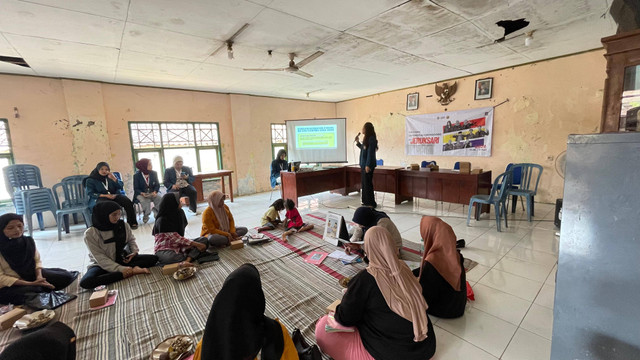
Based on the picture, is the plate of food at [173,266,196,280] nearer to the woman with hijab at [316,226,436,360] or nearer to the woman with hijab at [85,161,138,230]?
the woman with hijab at [316,226,436,360]

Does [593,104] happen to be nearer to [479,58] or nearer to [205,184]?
[479,58]

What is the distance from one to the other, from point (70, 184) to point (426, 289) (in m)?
6.01

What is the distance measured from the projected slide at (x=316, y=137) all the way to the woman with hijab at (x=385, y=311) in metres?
5.29

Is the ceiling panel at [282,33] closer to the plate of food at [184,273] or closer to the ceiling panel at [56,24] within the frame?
the ceiling panel at [56,24]

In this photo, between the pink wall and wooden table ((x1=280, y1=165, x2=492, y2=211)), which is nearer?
the pink wall

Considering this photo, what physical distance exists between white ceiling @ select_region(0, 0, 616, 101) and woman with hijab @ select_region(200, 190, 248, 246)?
2056 mm

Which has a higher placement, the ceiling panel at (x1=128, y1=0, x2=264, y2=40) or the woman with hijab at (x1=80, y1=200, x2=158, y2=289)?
the ceiling panel at (x1=128, y1=0, x2=264, y2=40)

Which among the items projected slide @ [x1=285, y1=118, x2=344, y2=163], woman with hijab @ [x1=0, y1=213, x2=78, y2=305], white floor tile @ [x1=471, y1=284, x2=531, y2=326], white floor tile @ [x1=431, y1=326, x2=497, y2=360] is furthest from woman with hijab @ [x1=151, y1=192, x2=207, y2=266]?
projected slide @ [x1=285, y1=118, x2=344, y2=163]

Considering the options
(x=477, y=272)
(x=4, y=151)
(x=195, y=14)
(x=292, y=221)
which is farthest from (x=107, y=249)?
(x=4, y=151)

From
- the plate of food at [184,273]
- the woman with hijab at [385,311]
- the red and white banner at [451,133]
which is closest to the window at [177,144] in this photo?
the plate of food at [184,273]

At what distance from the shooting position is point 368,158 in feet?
16.6

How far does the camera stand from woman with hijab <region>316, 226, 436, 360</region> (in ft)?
4.46

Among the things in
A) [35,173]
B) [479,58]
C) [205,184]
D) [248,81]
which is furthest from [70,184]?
[479,58]

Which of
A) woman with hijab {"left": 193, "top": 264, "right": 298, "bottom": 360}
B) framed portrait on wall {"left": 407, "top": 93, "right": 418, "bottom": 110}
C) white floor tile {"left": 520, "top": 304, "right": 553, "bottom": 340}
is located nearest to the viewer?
woman with hijab {"left": 193, "top": 264, "right": 298, "bottom": 360}
